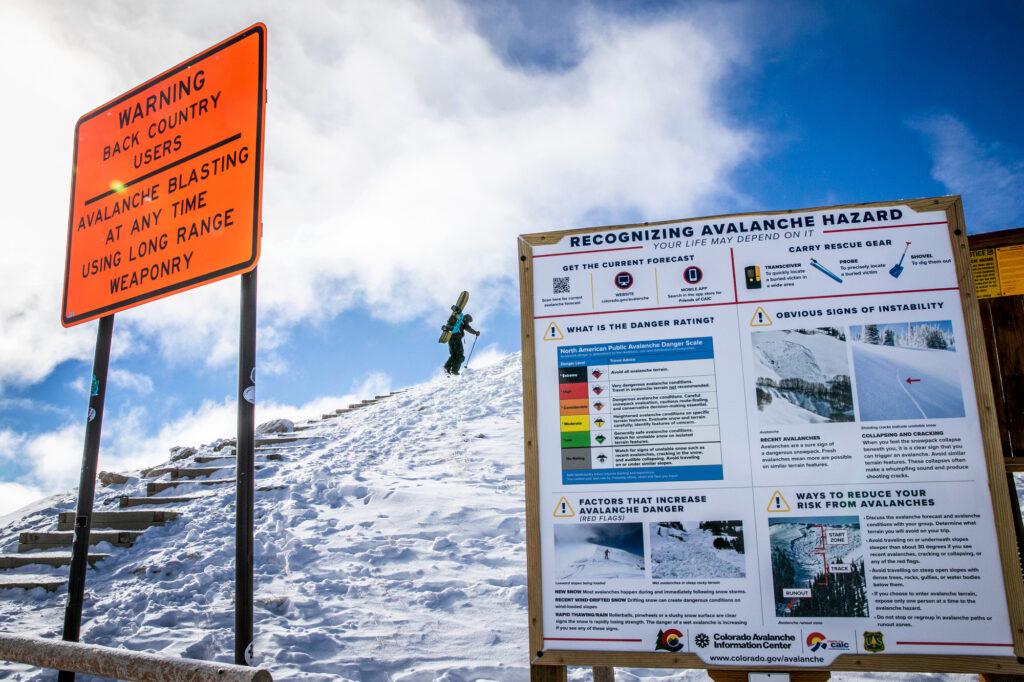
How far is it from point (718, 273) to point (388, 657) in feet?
13.0

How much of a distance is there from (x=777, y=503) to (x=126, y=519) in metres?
9.03

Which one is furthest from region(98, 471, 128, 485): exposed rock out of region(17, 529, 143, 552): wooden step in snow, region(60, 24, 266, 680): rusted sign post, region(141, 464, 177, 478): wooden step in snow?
region(60, 24, 266, 680): rusted sign post

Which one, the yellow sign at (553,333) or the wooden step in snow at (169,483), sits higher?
the yellow sign at (553,333)

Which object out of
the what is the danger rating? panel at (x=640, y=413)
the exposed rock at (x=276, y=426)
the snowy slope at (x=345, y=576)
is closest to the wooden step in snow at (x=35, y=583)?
the snowy slope at (x=345, y=576)

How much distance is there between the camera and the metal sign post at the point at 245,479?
144 inches

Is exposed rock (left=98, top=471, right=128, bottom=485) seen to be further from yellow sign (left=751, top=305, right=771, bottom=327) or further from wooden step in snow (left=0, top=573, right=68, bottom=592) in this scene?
yellow sign (left=751, top=305, right=771, bottom=327)

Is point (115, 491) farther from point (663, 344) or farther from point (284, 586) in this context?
point (663, 344)

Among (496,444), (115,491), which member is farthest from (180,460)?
(496,444)

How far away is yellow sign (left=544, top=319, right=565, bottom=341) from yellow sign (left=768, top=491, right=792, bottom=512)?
4.45 ft

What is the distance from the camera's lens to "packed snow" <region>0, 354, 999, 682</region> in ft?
17.3

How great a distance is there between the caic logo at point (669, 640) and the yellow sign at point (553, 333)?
1.59 m

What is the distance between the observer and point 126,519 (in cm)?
909

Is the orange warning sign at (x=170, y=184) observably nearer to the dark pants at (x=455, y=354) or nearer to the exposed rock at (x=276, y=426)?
the exposed rock at (x=276, y=426)

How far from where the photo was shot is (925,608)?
3.14 m
